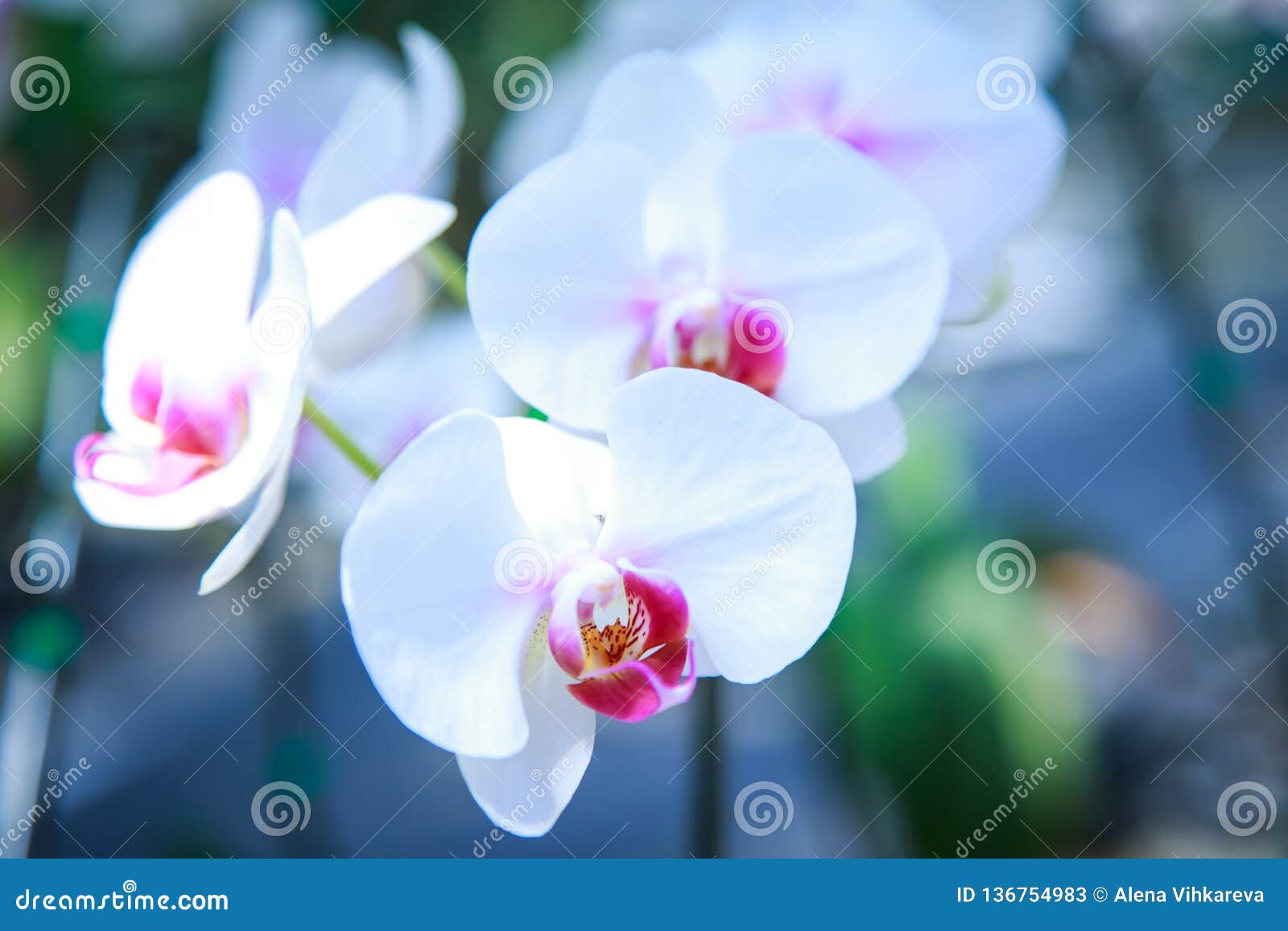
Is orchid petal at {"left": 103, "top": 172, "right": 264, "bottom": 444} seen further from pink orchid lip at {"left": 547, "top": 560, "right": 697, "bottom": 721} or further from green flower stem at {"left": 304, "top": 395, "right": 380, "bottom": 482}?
pink orchid lip at {"left": 547, "top": 560, "right": 697, "bottom": 721}

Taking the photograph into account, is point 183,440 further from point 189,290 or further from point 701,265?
point 701,265

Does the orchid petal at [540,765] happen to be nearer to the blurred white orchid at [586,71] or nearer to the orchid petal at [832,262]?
the orchid petal at [832,262]

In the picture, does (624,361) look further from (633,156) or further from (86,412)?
(86,412)

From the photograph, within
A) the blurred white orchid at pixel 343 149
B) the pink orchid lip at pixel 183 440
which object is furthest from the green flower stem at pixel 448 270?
the pink orchid lip at pixel 183 440

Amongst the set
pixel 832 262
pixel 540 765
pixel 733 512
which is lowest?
pixel 540 765

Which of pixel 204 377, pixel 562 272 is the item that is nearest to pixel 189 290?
pixel 204 377
